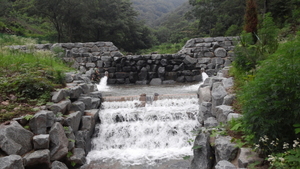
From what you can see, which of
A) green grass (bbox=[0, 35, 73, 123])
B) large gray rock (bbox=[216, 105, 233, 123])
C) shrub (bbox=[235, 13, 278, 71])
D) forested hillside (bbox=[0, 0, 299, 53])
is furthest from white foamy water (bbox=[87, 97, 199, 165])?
forested hillside (bbox=[0, 0, 299, 53])

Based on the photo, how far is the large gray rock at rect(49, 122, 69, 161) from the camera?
457cm

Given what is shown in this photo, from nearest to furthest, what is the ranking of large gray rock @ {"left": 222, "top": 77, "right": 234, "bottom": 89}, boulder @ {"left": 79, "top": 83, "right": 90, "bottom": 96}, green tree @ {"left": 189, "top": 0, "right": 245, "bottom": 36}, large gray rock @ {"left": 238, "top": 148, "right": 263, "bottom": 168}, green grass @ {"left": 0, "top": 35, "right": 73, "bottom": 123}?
large gray rock @ {"left": 238, "top": 148, "right": 263, "bottom": 168}
green grass @ {"left": 0, "top": 35, "right": 73, "bottom": 123}
large gray rock @ {"left": 222, "top": 77, "right": 234, "bottom": 89}
boulder @ {"left": 79, "top": 83, "right": 90, "bottom": 96}
green tree @ {"left": 189, "top": 0, "right": 245, "bottom": 36}

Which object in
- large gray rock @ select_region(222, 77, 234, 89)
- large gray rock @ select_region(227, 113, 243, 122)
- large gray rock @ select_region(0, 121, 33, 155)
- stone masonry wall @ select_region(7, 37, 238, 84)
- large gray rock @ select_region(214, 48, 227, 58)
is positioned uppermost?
large gray rock @ select_region(214, 48, 227, 58)

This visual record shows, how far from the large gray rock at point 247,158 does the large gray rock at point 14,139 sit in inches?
148

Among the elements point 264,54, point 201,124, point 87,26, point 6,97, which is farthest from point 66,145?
point 87,26

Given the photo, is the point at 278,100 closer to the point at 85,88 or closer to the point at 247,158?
the point at 247,158

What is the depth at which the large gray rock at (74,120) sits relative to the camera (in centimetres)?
531

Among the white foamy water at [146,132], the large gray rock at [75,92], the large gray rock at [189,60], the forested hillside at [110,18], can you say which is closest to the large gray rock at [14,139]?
the white foamy water at [146,132]

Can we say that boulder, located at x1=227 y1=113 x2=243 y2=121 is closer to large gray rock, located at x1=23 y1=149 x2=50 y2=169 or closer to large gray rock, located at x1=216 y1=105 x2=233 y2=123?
large gray rock, located at x1=216 y1=105 x2=233 y2=123

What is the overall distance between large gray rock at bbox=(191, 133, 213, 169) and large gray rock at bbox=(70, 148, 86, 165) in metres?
2.36

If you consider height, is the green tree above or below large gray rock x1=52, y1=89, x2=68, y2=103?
above

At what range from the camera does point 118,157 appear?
17.0ft

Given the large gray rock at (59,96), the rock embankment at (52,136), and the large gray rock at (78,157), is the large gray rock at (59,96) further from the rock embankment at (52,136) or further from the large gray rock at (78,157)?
the large gray rock at (78,157)

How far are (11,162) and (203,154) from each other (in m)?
3.29
